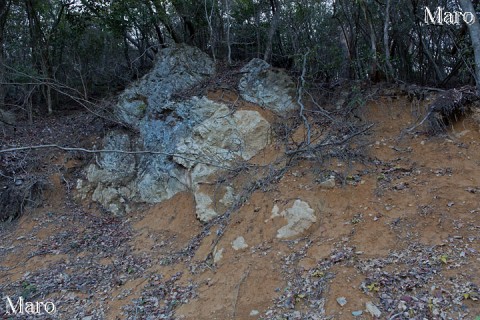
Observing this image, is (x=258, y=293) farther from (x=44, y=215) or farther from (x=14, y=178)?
(x=14, y=178)

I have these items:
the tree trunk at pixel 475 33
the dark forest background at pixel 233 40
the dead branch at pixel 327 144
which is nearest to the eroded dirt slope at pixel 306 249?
the dead branch at pixel 327 144

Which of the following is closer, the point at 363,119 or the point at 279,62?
the point at 363,119

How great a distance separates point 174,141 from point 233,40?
151 inches

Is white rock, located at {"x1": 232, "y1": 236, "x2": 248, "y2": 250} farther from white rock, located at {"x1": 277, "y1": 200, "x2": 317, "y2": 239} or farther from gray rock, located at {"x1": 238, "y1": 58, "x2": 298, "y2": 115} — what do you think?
gray rock, located at {"x1": 238, "y1": 58, "x2": 298, "y2": 115}

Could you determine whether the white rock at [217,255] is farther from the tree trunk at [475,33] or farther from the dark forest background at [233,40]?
the tree trunk at [475,33]

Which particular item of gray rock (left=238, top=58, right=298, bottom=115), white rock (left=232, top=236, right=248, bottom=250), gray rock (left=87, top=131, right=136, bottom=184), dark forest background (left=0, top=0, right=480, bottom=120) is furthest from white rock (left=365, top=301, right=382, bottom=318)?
gray rock (left=87, top=131, right=136, bottom=184)

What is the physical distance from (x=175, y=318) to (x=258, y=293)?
109 cm

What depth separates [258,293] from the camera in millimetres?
4074

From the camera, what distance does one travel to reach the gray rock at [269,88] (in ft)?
23.6

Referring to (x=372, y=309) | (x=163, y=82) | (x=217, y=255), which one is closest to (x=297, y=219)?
(x=217, y=255)

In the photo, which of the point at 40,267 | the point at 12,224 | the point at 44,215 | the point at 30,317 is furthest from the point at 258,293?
the point at 12,224

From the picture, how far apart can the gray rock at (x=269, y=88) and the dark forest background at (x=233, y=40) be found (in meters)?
0.53

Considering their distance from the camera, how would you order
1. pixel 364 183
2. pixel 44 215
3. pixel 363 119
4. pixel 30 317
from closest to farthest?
1. pixel 30 317
2. pixel 364 183
3. pixel 363 119
4. pixel 44 215

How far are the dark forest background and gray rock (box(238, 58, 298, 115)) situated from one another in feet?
1.73
